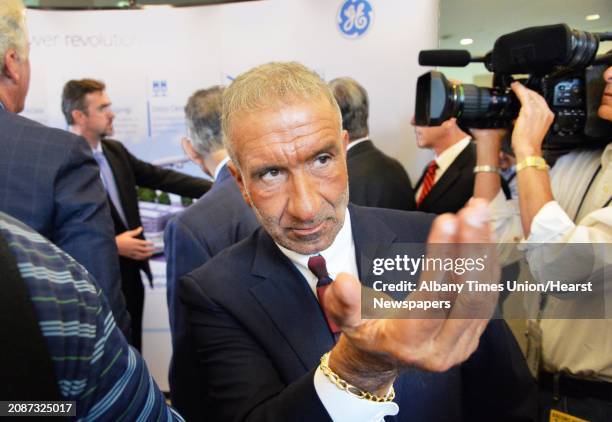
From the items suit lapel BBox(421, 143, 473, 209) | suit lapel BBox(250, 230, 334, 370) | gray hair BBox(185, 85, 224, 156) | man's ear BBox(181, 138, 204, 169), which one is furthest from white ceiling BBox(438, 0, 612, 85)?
suit lapel BBox(250, 230, 334, 370)

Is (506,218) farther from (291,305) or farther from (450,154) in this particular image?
(450,154)

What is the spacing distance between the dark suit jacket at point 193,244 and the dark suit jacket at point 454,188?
93 centimetres

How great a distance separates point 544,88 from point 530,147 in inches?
7.6

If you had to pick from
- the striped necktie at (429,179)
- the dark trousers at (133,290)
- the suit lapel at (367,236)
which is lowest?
the dark trousers at (133,290)

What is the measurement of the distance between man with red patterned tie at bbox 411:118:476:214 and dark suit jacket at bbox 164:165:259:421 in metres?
0.89

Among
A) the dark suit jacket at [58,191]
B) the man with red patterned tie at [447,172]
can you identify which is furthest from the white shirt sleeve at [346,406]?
the man with red patterned tie at [447,172]

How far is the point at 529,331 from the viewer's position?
1.20 m

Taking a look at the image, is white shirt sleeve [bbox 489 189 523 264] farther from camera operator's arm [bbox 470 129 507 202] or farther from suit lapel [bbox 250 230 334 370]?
suit lapel [bbox 250 230 334 370]

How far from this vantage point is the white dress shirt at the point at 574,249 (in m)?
0.96

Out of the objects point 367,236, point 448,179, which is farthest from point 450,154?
point 367,236

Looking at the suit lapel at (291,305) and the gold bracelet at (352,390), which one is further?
the suit lapel at (291,305)

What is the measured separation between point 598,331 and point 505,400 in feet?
1.04

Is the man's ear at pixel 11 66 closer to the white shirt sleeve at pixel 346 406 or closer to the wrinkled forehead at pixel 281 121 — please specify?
the wrinkled forehead at pixel 281 121

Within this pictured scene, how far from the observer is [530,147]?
122 cm
